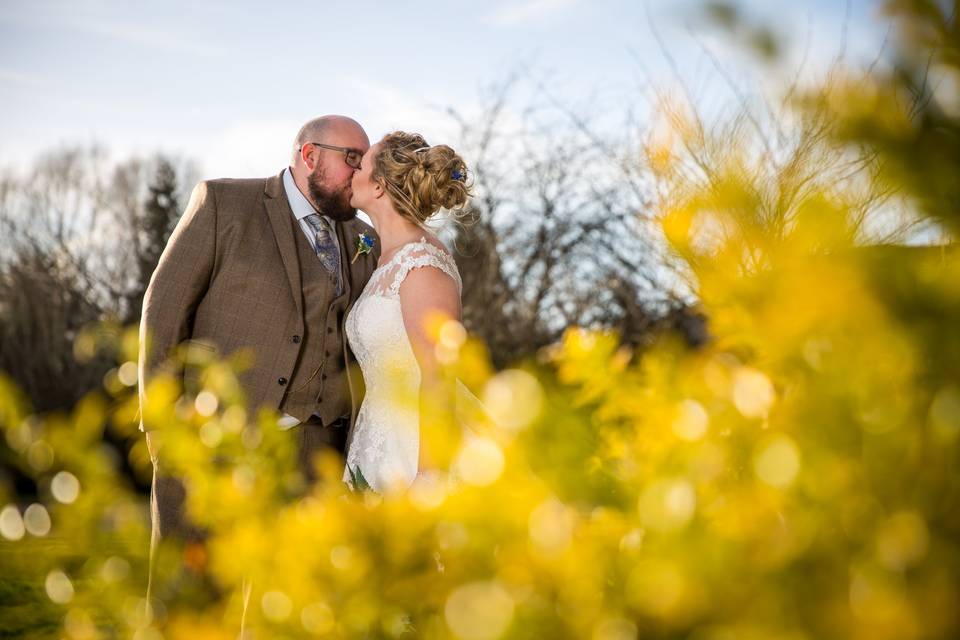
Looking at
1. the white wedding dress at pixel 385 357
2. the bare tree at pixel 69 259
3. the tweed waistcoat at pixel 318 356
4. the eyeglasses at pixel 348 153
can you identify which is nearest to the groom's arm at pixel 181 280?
the tweed waistcoat at pixel 318 356

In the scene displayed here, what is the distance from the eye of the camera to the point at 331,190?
4152 mm

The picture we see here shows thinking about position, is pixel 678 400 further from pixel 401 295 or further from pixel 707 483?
pixel 401 295

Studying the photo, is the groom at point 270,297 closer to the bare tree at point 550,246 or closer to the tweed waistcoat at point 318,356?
the tweed waistcoat at point 318,356

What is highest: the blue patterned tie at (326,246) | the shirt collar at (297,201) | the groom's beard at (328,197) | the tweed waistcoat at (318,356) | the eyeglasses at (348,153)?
the eyeglasses at (348,153)

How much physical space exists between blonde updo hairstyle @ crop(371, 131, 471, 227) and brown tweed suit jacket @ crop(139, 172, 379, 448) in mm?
598

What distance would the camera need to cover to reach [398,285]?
3559 mm

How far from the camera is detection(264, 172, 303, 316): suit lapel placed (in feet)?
13.0

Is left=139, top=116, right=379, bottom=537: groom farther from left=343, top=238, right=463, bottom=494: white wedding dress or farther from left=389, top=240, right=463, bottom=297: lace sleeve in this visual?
left=389, top=240, right=463, bottom=297: lace sleeve

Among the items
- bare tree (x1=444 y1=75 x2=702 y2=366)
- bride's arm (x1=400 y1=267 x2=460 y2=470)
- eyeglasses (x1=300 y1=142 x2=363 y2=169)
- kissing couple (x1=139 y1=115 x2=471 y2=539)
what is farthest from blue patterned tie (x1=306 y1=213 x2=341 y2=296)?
bare tree (x1=444 y1=75 x2=702 y2=366)

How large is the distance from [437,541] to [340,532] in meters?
0.10

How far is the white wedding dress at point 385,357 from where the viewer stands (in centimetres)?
354

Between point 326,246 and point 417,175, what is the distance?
734 mm

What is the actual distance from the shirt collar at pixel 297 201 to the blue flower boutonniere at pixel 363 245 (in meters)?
0.20

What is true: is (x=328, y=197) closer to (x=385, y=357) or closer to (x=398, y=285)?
(x=398, y=285)
